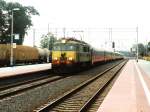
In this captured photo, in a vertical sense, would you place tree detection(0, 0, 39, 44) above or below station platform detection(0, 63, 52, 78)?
above

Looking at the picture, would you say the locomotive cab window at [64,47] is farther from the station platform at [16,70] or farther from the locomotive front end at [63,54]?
the station platform at [16,70]

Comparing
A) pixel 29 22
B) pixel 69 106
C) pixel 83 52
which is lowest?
pixel 69 106

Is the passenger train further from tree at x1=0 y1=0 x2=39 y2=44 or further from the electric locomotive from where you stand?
tree at x1=0 y1=0 x2=39 y2=44

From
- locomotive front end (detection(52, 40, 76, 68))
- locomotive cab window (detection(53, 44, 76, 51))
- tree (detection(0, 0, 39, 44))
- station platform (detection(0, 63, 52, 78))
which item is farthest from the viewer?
tree (detection(0, 0, 39, 44))

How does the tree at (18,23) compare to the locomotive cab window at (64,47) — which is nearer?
the locomotive cab window at (64,47)

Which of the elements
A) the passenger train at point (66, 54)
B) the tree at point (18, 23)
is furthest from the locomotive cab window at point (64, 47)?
the tree at point (18, 23)

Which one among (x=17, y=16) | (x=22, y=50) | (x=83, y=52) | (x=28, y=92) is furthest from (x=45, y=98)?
(x=17, y=16)

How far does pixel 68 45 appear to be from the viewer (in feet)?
101

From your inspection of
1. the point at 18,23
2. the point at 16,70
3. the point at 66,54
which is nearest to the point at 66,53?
the point at 66,54

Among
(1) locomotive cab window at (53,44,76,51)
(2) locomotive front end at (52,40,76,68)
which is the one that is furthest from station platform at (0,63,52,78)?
(1) locomotive cab window at (53,44,76,51)

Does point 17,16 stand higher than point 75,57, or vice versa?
point 17,16

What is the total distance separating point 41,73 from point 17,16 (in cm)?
5742

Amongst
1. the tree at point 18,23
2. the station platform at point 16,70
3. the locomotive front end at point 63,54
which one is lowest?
the station platform at point 16,70

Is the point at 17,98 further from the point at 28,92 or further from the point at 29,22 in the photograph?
the point at 29,22
